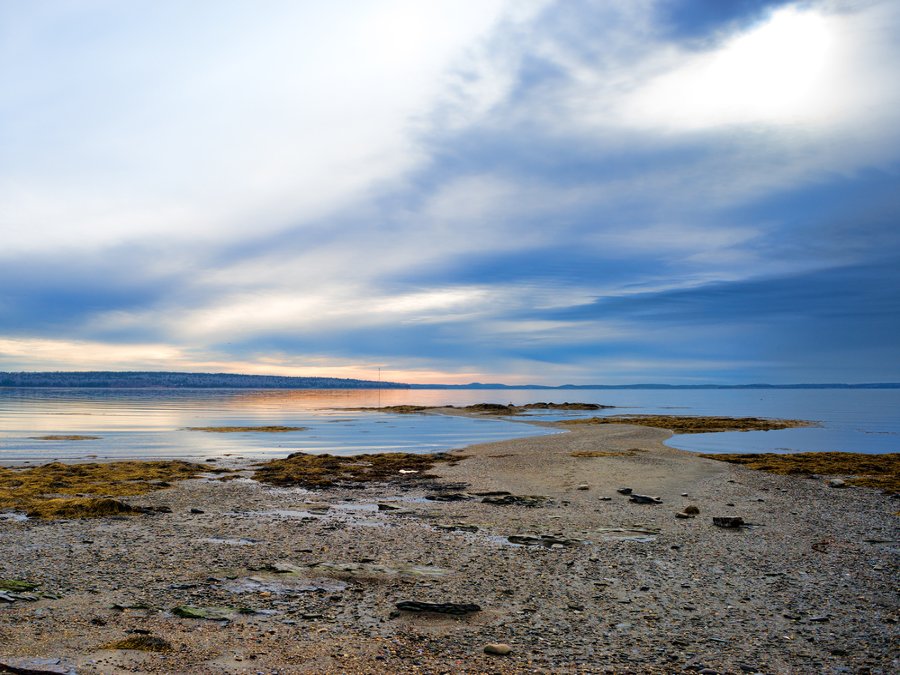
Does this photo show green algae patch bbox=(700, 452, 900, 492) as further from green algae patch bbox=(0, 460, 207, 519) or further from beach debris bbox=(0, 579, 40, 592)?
green algae patch bbox=(0, 460, 207, 519)

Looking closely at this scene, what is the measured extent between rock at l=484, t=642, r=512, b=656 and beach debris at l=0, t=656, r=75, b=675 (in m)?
4.67

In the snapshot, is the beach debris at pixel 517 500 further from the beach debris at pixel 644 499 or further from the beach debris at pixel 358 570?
the beach debris at pixel 358 570

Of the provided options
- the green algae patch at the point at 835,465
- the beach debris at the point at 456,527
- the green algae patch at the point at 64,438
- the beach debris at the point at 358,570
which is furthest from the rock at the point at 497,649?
the green algae patch at the point at 64,438

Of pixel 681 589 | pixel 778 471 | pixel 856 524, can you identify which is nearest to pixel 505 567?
pixel 681 589

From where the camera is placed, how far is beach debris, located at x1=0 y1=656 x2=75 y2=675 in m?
6.52

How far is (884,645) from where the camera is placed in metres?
8.12

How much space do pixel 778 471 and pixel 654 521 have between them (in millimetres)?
15552

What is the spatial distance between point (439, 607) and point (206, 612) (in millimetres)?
3378

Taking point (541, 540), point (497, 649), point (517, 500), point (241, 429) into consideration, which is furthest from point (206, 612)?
point (241, 429)

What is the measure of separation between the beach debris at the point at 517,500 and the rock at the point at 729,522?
523 cm

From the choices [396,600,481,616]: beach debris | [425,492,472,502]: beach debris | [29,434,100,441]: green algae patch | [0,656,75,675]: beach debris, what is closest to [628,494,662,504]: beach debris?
[425,492,472,502]: beach debris

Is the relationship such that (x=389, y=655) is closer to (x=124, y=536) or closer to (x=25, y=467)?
(x=124, y=536)

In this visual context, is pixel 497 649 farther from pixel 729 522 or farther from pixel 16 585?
pixel 729 522

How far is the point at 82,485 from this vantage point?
22234 millimetres
